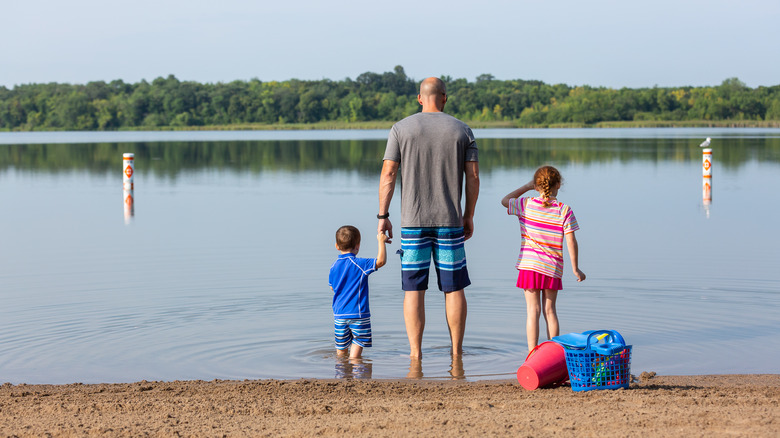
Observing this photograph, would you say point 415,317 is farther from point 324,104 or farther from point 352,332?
point 324,104

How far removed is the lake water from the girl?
1.84 ft

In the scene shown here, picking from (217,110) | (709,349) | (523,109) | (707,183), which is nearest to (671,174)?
(707,183)

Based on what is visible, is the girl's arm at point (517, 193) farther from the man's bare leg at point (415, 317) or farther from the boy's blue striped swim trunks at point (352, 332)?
the boy's blue striped swim trunks at point (352, 332)

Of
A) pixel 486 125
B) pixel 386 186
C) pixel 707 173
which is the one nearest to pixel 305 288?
pixel 386 186

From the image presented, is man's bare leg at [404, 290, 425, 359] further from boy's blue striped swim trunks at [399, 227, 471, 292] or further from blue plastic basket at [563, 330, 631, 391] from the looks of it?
blue plastic basket at [563, 330, 631, 391]

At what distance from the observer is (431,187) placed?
6.68 meters

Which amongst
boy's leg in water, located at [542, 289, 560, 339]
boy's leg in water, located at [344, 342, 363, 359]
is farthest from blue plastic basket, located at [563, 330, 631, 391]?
boy's leg in water, located at [344, 342, 363, 359]

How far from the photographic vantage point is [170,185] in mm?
25156

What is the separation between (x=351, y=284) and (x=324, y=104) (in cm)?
13367

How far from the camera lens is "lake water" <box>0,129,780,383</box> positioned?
702 cm

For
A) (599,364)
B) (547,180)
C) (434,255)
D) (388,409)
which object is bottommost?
(388,409)

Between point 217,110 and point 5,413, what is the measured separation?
135109 mm

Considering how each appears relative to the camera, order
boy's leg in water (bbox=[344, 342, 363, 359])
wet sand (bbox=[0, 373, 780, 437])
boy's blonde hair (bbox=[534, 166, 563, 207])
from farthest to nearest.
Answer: boy's leg in water (bbox=[344, 342, 363, 359])
boy's blonde hair (bbox=[534, 166, 563, 207])
wet sand (bbox=[0, 373, 780, 437])

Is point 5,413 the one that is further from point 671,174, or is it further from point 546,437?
point 671,174
